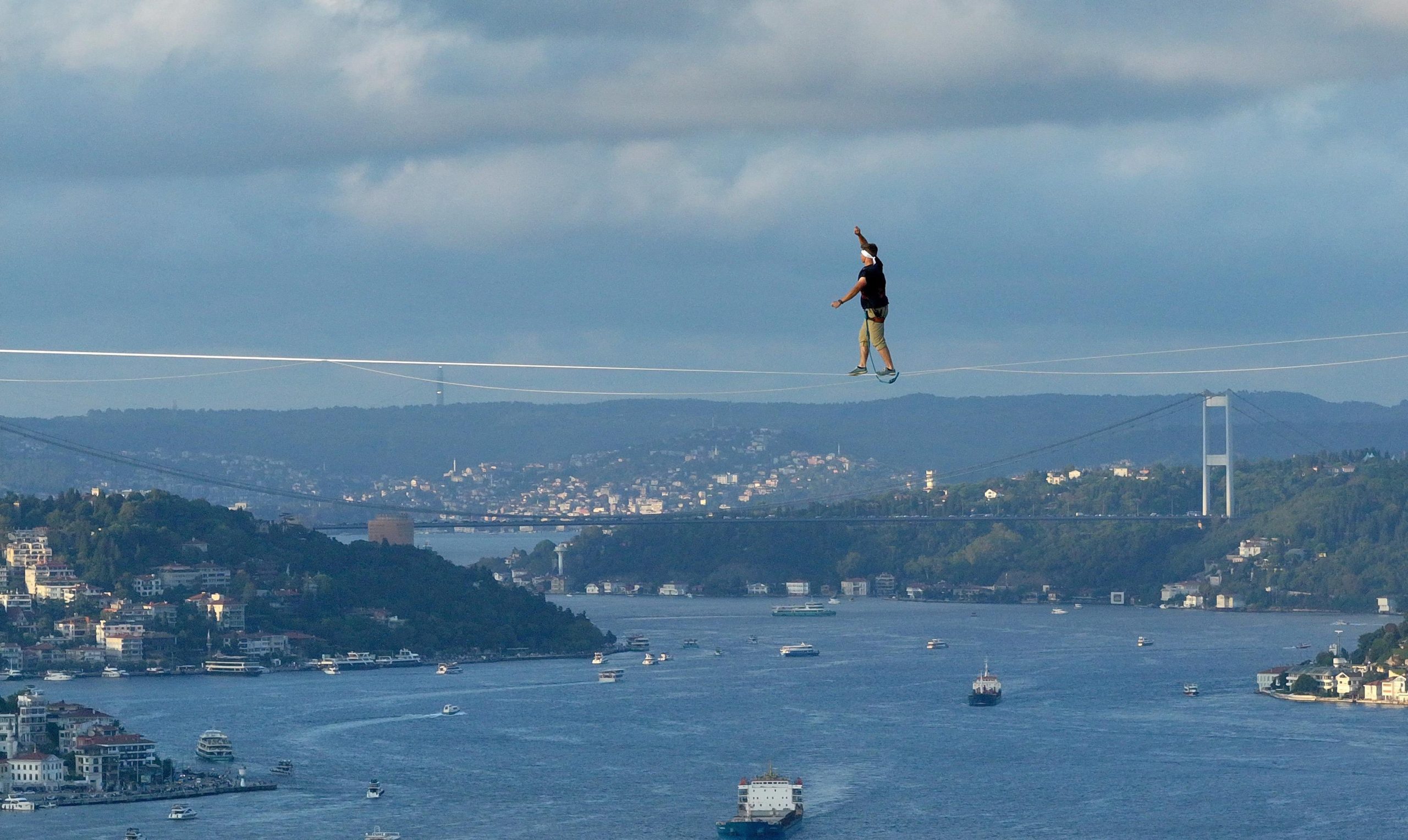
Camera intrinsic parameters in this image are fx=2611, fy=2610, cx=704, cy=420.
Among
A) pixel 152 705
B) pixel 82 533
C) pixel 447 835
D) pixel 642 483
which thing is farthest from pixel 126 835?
pixel 642 483

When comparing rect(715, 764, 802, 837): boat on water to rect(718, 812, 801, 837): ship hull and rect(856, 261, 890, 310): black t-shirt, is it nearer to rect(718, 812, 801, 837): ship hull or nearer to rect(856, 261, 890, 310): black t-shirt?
rect(718, 812, 801, 837): ship hull

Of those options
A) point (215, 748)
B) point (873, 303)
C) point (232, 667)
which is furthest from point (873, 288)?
point (232, 667)

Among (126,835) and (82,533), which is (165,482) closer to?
(82,533)

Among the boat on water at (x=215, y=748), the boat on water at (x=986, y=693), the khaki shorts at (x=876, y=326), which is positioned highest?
the khaki shorts at (x=876, y=326)

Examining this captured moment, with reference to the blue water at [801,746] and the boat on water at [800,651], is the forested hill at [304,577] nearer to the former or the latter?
the blue water at [801,746]

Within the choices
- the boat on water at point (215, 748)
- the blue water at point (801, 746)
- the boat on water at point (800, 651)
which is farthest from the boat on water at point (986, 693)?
the boat on water at point (215, 748)

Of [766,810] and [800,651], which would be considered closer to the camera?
[766,810]

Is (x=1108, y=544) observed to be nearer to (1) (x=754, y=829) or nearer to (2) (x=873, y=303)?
(1) (x=754, y=829)
